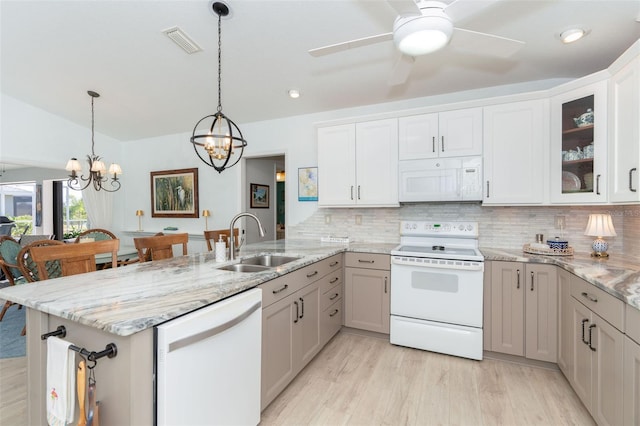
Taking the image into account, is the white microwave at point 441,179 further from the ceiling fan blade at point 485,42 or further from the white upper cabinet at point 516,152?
the ceiling fan blade at point 485,42

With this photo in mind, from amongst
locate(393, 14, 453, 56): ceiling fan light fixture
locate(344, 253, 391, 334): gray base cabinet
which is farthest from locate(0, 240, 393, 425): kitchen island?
locate(393, 14, 453, 56): ceiling fan light fixture

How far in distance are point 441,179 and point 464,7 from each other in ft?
5.33

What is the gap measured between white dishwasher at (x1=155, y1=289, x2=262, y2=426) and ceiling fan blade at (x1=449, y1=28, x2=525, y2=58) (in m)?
1.83

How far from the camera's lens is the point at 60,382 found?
1.10 metres

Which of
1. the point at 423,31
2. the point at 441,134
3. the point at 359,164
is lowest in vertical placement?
the point at 359,164

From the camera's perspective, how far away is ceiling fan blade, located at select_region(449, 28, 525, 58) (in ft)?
5.18

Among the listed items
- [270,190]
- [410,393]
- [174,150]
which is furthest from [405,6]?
[174,150]

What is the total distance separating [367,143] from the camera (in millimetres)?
3084

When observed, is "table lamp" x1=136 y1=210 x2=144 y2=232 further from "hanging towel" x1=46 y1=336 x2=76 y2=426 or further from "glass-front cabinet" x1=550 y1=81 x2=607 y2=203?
"glass-front cabinet" x1=550 y1=81 x2=607 y2=203

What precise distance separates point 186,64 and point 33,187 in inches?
293

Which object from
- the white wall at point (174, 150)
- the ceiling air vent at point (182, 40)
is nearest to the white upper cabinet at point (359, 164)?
the white wall at point (174, 150)

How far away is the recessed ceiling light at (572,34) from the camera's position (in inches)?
80.9

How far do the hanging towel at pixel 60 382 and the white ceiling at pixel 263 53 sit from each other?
2.32m

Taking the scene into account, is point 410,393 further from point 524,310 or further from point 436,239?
point 436,239
